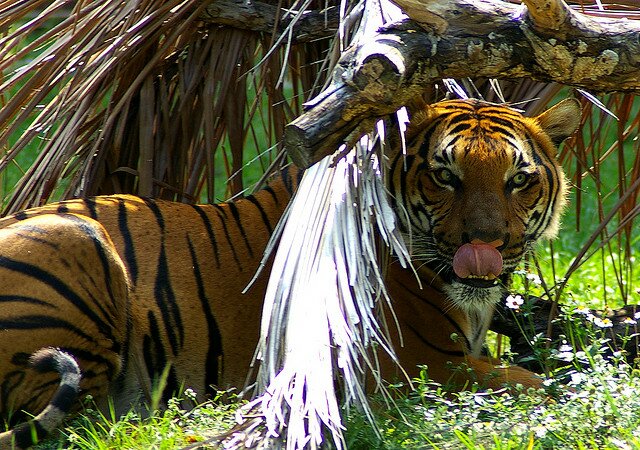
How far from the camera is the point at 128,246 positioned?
11.5 feet

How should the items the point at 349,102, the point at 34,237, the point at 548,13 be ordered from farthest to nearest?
1. the point at 34,237
2. the point at 548,13
3. the point at 349,102

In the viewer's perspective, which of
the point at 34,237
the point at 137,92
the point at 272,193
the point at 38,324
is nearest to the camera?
the point at 38,324

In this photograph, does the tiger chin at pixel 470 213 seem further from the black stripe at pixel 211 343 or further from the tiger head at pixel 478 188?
the black stripe at pixel 211 343

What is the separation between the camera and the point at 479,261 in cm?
338

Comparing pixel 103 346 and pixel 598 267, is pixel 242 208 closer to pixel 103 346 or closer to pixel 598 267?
pixel 103 346

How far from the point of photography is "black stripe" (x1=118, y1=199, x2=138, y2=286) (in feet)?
11.4

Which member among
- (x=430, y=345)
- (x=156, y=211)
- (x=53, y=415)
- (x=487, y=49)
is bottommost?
(x=430, y=345)

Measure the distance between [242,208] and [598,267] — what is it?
113 inches

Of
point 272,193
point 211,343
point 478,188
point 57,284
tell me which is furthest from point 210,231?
point 478,188

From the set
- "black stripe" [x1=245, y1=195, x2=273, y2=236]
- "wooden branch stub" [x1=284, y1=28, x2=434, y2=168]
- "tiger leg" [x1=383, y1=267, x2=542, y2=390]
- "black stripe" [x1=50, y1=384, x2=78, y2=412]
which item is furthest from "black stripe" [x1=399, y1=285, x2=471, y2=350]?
"black stripe" [x1=50, y1=384, x2=78, y2=412]

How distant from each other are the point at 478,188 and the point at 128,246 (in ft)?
4.07

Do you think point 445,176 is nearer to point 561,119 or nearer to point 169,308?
point 561,119

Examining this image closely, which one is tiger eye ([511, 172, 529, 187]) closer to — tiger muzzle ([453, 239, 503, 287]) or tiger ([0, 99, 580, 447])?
tiger ([0, 99, 580, 447])

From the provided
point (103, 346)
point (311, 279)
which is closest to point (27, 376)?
point (103, 346)
